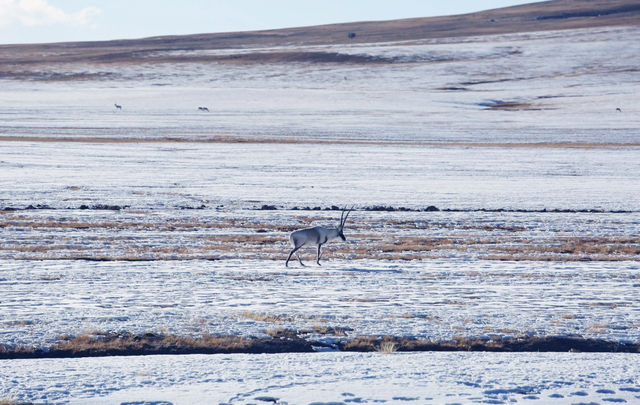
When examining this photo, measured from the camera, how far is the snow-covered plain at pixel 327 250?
9.33 m

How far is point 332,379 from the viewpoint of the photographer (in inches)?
365

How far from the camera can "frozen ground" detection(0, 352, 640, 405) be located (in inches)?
340

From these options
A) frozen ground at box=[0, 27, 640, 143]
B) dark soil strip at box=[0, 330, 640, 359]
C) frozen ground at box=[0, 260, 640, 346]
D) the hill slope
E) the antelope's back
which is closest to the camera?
dark soil strip at box=[0, 330, 640, 359]

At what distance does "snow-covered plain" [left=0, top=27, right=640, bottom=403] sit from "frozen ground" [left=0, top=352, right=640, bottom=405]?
32 mm

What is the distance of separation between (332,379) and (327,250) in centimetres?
941

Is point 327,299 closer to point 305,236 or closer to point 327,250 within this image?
point 305,236

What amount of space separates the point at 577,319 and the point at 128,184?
829 inches

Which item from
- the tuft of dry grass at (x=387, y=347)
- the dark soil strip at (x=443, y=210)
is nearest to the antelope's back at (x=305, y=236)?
the tuft of dry grass at (x=387, y=347)

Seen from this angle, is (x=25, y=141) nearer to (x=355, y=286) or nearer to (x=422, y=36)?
(x=355, y=286)

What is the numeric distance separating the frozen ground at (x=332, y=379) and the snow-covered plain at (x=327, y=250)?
0.10 ft

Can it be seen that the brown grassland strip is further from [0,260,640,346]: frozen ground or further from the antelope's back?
the antelope's back

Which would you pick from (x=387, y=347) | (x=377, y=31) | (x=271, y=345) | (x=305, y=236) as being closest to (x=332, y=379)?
(x=387, y=347)

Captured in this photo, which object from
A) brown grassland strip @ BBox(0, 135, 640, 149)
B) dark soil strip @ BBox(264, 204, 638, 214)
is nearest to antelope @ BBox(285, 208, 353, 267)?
dark soil strip @ BBox(264, 204, 638, 214)

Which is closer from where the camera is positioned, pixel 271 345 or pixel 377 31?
pixel 271 345
